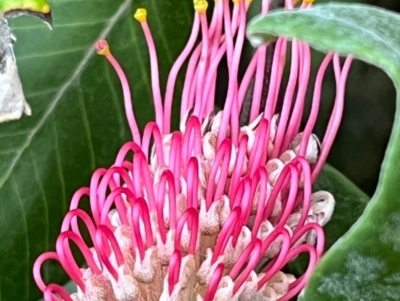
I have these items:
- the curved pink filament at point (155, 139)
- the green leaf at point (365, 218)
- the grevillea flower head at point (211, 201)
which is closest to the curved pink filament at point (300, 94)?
the grevillea flower head at point (211, 201)

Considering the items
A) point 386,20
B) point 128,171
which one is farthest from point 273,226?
point 386,20

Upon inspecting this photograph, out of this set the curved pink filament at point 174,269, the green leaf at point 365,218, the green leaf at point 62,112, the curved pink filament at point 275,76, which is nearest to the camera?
the green leaf at point 365,218

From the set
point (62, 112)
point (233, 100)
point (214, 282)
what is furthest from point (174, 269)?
point (62, 112)

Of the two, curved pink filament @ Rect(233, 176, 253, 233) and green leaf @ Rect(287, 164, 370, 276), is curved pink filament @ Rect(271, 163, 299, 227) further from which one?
green leaf @ Rect(287, 164, 370, 276)

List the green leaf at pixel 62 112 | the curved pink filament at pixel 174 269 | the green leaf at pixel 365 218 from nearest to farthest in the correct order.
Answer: the green leaf at pixel 365 218 → the curved pink filament at pixel 174 269 → the green leaf at pixel 62 112

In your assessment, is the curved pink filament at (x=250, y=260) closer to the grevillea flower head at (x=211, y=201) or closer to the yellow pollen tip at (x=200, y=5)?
the grevillea flower head at (x=211, y=201)

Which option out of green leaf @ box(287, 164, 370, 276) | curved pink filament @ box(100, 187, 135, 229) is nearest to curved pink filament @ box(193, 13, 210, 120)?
curved pink filament @ box(100, 187, 135, 229)
